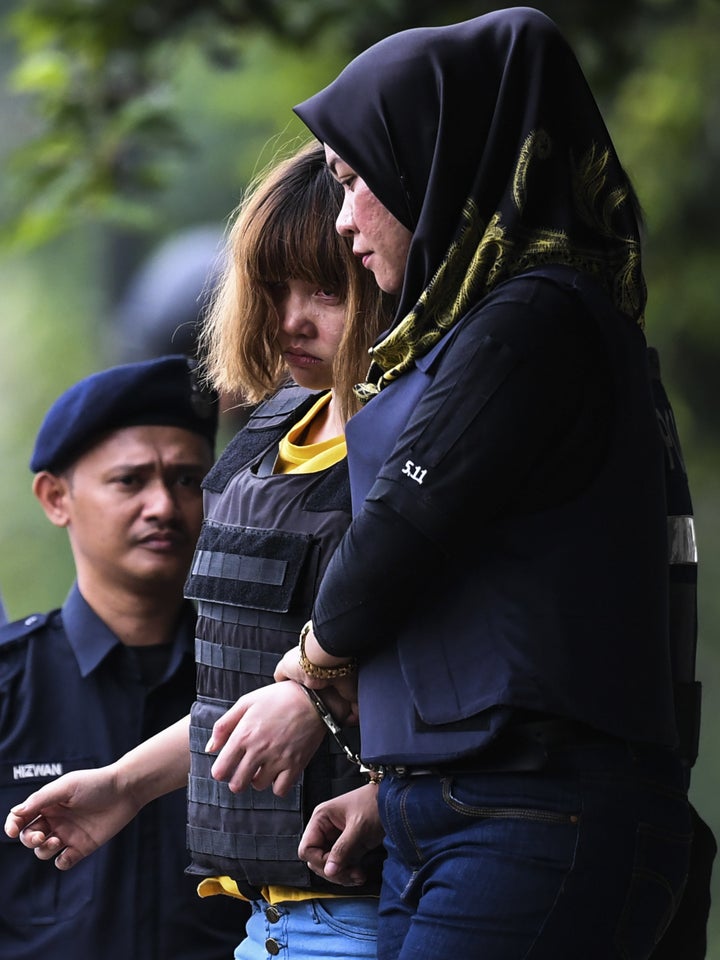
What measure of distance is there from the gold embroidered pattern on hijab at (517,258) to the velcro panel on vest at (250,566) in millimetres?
320

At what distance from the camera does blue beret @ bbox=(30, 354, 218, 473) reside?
2930mm

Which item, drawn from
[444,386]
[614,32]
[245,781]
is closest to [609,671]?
[444,386]

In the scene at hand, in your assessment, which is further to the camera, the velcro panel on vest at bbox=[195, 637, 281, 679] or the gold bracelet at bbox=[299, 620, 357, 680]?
the velcro panel on vest at bbox=[195, 637, 281, 679]

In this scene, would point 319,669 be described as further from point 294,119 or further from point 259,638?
point 294,119

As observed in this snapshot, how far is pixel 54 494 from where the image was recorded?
10.1ft

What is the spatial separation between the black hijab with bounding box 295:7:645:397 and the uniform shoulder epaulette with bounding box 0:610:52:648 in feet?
4.53

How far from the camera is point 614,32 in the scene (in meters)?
3.93

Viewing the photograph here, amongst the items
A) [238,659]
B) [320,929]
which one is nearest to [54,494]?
[238,659]

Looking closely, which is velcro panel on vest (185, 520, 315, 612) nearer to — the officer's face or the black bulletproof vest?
the black bulletproof vest

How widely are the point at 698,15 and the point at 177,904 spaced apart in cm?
311

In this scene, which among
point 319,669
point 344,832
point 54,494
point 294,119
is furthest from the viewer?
point 294,119

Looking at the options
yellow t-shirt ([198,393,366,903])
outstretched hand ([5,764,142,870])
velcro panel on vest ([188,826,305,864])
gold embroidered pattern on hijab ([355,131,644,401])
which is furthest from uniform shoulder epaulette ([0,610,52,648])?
gold embroidered pattern on hijab ([355,131,644,401])

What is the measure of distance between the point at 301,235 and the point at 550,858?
2.85 ft

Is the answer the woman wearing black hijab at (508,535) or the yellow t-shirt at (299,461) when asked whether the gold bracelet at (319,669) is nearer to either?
the woman wearing black hijab at (508,535)
